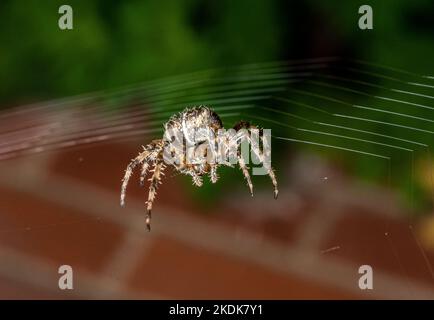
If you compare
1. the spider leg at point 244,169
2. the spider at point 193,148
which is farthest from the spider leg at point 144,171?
the spider leg at point 244,169

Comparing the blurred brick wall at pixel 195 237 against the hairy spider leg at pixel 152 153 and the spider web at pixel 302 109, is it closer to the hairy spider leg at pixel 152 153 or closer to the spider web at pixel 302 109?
the spider web at pixel 302 109

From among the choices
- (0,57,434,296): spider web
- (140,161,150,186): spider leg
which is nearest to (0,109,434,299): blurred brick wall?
(0,57,434,296): spider web

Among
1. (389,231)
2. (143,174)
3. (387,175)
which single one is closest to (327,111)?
(387,175)

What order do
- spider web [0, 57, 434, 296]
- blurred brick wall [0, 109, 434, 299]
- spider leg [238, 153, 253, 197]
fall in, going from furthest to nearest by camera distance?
blurred brick wall [0, 109, 434, 299]
spider web [0, 57, 434, 296]
spider leg [238, 153, 253, 197]

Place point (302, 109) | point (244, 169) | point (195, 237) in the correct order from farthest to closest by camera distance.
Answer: point (195, 237) < point (302, 109) < point (244, 169)

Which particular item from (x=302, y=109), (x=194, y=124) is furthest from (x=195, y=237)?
(x=194, y=124)

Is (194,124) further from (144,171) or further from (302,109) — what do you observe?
(302,109)

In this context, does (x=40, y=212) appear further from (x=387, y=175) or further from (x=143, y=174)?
(x=387, y=175)

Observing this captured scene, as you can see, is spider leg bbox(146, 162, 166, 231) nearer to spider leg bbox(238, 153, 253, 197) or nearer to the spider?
the spider

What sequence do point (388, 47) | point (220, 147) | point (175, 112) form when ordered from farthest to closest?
1. point (388, 47)
2. point (175, 112)
3. point (220, 147)
